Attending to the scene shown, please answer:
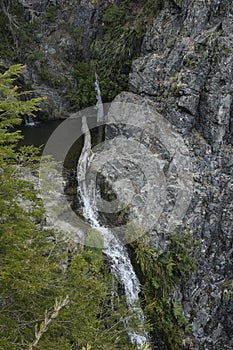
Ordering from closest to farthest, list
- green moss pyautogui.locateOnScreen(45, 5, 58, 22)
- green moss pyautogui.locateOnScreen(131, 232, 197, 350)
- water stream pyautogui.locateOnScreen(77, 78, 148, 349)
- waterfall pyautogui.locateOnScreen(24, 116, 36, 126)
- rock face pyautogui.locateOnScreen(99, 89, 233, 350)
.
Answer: water stream pyautogui.locateOnScreen(77, 78, 148, 349), green moss pyautogui.locateOnScreen(131, 232, 197, 350), rock face pyautogui.locateOnScreen(99, 89, 233, 350), waterfall pyautogui.locateOnScreen(24, 116, 36, 126), green moss pyautogui.locateOnScreen(45, 5, 58, 22)

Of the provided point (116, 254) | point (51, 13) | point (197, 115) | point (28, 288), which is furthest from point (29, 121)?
point (28, 288)

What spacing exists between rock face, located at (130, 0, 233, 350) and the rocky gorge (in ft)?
0.08

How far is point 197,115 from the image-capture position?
1004 centimetres

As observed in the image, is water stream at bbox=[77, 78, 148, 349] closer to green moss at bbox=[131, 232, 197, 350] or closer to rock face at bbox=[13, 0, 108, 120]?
green moss at bbox=[131, 232, 197, 350]

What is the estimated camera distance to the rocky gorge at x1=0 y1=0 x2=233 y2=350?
8500mm

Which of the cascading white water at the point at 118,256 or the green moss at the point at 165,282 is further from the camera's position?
the green moss at the point at 165,282

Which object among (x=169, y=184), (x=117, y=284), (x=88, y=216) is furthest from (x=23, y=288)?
(x=169, y=184)

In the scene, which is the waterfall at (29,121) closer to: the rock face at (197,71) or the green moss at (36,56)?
the green moss at (36,56)

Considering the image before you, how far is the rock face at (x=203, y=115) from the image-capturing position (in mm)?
8500

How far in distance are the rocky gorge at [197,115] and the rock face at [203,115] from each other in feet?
0.08

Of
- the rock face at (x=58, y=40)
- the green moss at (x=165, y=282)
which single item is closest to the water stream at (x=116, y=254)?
the green moss at (x=165, y=282)

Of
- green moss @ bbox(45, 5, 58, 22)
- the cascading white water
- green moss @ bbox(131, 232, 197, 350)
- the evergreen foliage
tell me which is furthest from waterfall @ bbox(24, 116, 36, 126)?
the evergreen foliage

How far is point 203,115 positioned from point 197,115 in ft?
0.57

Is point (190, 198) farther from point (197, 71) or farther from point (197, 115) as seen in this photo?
point (197, 71)
